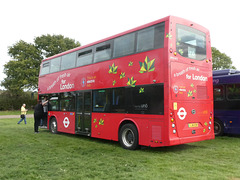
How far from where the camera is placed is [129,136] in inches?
332

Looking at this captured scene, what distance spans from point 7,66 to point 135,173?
34.5 metres

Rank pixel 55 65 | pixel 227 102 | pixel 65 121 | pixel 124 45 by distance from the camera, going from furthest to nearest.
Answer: pixel 55 65
pixel 65 121
pixel 227 102
pixel 124 45

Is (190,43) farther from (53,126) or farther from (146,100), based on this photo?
(53,126)

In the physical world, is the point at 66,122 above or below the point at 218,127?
above

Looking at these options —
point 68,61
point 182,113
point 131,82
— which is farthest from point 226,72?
point 68,61

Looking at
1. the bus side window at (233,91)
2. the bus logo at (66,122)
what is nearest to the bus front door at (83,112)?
the bus logo at (66,122)

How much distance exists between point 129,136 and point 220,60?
137 feet

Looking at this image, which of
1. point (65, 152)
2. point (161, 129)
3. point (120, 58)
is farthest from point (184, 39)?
point (65, 152)

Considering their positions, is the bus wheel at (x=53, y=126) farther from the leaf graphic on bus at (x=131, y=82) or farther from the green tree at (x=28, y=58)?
the green tree at (x=28, y=58)

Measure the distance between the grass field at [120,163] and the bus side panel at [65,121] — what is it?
300 centimetres

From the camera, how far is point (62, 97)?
40.5 ft

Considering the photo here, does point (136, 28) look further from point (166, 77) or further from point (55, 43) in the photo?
point (55, 43)

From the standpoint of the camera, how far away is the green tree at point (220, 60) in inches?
1770

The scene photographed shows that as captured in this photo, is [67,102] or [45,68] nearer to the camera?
[67,102]
